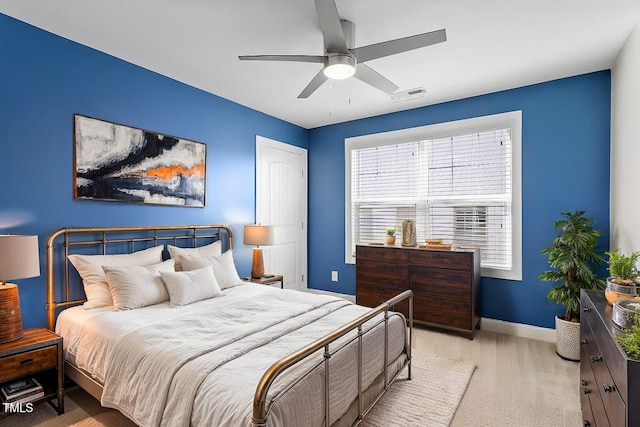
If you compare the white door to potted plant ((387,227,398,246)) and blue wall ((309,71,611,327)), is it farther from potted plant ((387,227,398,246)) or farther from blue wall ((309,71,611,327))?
blue wall ((309,71,611,327))

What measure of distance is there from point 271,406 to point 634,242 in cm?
289

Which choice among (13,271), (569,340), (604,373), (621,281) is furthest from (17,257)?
(569,340)

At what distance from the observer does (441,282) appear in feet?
12.7

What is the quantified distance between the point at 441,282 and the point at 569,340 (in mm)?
1232

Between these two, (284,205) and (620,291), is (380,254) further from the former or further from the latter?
(620,291)

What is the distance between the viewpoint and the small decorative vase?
4.27 metres

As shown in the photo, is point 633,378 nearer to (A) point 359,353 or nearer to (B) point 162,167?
(A) point 359,353

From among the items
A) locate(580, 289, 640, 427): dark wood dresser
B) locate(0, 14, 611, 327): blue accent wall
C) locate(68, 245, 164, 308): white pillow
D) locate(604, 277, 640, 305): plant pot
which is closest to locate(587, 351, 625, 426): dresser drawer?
locate(580, 289, 640, 427): dark wood dresser

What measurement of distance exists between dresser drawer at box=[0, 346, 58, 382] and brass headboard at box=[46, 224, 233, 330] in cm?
42

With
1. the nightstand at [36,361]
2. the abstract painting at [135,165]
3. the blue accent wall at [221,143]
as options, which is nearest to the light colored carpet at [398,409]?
the nightstand at [36,361]

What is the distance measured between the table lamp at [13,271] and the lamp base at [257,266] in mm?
2214

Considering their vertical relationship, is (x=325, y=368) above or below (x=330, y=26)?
below

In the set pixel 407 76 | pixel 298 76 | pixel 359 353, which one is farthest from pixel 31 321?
pixel 407 76

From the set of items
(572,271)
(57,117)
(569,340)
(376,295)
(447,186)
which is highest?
(57,117)
